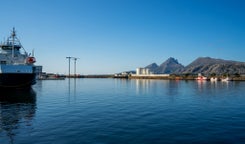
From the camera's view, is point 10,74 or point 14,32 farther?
point 14,32

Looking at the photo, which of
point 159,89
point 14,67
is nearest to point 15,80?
point 14,67

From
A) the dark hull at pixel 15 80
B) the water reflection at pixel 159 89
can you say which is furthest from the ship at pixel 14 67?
the water reflection at pixel 159 89

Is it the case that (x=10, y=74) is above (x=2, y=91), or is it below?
above

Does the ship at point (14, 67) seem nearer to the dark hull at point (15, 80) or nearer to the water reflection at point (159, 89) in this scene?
the dark hull at point (15, 80)

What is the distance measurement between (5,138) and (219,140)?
1441 cm

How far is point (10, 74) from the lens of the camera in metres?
49.9

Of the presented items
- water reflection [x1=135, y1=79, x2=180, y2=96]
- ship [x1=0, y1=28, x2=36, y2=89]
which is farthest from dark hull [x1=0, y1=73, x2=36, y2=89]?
water reflection [x1=135, y1=79, x2=180, y2=96]

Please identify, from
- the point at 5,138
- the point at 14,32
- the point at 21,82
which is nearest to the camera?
the point at 5,138

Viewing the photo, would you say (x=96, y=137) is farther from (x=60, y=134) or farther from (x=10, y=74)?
(x=10, y=74)

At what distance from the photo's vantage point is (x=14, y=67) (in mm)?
51250

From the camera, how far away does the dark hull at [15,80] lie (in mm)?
49750

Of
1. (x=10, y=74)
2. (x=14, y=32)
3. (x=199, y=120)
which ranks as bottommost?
(x=199, y=120)

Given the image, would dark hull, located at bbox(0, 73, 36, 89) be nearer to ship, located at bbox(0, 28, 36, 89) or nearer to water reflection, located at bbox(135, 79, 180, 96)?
ship, located at bbox(0, 28, 36, 89)

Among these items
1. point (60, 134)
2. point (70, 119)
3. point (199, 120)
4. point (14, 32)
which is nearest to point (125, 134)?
point (60, 134)
